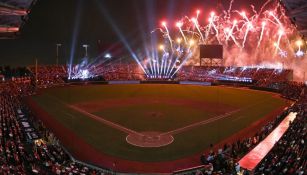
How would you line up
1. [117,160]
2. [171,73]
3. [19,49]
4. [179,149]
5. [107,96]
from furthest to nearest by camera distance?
[171,73]
[19,49]
[107,96]
[179,149]
[117,160]

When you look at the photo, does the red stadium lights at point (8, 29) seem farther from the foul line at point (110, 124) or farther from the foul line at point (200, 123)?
the foul line at point (200, 123)

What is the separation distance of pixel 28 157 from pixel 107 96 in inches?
1404

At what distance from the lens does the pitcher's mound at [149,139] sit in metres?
27.7

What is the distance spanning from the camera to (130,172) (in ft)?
71.1

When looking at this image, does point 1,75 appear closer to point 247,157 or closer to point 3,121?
point 3,121

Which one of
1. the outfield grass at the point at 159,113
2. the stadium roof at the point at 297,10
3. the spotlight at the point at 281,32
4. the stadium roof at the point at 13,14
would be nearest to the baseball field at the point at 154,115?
the outfield grass at the point at 159,113

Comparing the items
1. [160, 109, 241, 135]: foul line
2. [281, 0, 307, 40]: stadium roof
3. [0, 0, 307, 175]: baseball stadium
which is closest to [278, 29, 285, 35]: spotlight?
[0, 0, 307, 175]: baseball stadium

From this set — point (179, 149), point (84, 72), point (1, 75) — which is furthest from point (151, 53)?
point (179, 149)

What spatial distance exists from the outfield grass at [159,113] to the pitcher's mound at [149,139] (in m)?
0.61

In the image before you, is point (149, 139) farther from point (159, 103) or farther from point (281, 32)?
point (281, 32)

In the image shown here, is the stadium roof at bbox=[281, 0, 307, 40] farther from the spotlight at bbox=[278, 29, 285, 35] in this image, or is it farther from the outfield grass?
the spotlight at bbox=[278, 29, 285, 35]

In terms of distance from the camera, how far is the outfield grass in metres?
27.0

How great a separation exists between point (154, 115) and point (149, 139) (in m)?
10.5

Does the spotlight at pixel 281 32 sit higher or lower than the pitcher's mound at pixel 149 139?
higher
